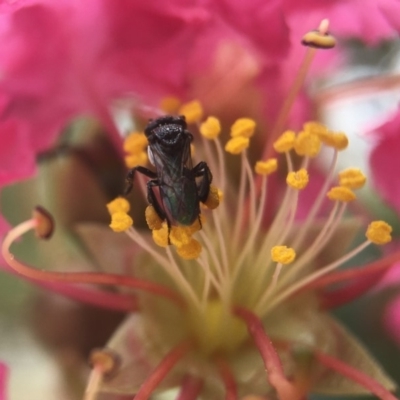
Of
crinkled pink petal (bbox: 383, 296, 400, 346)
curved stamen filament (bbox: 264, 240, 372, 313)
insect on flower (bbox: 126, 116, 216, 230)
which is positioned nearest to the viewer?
insect on flower (bbox: 126, 116, 216, 230)

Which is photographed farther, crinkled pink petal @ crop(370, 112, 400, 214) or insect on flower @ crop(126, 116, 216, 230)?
crinkled pink petal @ crop(370, 112, 400, 214)

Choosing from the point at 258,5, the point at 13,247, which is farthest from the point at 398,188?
the point at 13,247

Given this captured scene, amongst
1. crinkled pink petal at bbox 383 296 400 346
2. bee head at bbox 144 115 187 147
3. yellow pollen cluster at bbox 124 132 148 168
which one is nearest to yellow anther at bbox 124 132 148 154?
yellow pollen cluster at bbox 124 132 148 168

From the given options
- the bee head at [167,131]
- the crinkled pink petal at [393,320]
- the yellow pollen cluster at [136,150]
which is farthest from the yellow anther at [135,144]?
the crinkled pink petal at [393,320]

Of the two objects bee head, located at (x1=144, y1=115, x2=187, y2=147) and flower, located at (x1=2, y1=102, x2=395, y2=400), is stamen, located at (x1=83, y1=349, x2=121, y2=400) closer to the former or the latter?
flower, located at (x1=2, y1=102, x2=395, y2=400)

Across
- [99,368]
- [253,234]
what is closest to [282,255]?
[253,234]

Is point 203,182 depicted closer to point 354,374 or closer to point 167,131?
point 167,131

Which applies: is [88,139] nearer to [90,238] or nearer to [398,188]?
[90,238]

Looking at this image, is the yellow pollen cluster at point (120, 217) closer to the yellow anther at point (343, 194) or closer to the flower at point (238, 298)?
the flower at point (238, 298)
